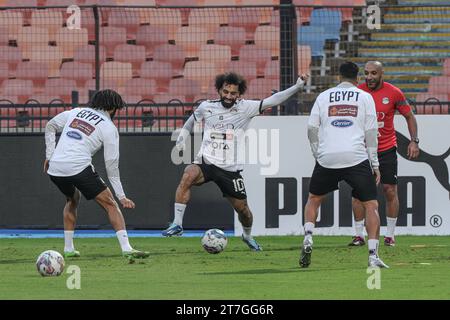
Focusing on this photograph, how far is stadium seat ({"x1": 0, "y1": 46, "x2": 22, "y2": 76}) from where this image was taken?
2006 cm

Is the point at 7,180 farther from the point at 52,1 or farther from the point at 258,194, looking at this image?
the point at 52,1

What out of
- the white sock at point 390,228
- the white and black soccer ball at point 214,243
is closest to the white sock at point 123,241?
the white and black soccer ball at point 214,243

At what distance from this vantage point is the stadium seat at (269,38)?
19.7m

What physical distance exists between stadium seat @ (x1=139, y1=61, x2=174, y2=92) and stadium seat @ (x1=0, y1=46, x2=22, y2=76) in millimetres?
2068

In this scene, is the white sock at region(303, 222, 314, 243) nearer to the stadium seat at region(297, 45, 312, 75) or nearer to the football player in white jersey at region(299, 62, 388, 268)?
the football player in white jersey at region(299, 62, 388, 268)

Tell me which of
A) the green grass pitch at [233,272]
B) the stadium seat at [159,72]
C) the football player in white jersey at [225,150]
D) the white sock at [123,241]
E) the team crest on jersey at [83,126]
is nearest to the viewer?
the green grass pitch at [233,272]

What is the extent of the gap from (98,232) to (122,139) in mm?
1469

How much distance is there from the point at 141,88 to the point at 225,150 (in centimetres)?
557

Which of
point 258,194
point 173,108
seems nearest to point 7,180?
point 173,108

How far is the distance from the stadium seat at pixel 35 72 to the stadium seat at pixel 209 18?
2718mm

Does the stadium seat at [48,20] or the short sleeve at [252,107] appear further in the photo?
the stadium seat at [48,20]

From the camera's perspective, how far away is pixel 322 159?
12.2m

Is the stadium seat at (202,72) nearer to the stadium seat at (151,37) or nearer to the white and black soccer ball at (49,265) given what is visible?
the stadium seat at (151,37)
